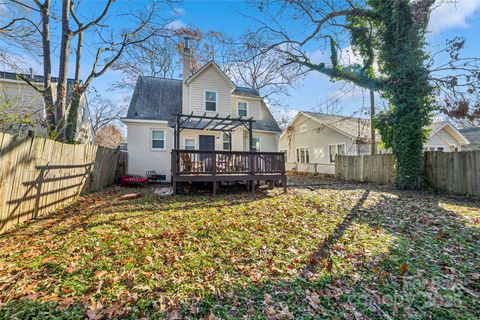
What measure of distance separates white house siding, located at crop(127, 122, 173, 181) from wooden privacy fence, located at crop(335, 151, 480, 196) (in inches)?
469

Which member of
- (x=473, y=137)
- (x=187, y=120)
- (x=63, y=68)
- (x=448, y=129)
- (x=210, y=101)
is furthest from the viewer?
(x=473, y=137)

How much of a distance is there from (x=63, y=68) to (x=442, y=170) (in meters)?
16.1

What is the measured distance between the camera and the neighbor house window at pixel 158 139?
12578 mm

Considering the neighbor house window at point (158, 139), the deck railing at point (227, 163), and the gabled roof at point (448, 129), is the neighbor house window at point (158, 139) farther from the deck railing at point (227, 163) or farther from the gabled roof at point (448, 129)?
the gabled roof at point (448, 129)

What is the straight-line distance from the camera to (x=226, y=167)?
338 inches

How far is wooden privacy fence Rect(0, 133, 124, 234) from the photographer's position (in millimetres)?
4006

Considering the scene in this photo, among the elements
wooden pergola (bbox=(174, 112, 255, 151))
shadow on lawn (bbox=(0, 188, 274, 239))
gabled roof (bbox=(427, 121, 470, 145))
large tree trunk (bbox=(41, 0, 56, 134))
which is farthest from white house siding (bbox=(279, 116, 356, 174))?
large tree trunk (bbox=(41, 0, 56, 134))

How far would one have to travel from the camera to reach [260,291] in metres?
2.71

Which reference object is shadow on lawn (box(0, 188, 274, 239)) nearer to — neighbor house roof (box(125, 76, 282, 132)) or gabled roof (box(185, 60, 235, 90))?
neighbor house roof (box(125, 76, 282, 132))

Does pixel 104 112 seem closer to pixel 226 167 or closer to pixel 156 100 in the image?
pixel 156 100

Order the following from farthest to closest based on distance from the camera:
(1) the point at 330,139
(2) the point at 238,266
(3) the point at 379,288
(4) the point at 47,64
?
(1) the point at 330,139
(4) the point at 47,64
(2) the point at 238,266
(3) the point at 379,288

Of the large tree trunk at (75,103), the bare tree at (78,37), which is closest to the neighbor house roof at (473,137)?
the bare tree at (78,37)

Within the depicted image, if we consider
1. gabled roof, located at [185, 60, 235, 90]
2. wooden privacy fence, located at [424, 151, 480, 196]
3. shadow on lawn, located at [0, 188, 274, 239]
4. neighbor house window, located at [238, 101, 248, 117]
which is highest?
gabled roof, located at [185, 60, 235, 90]

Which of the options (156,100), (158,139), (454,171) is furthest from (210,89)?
(454,171)
